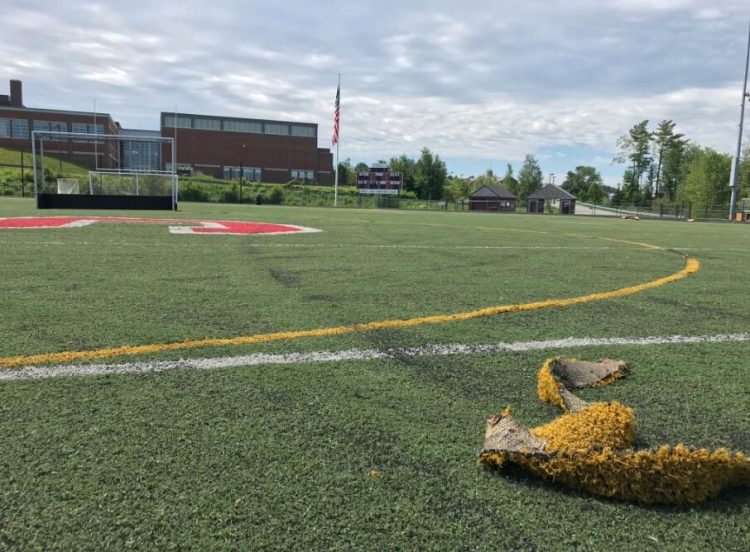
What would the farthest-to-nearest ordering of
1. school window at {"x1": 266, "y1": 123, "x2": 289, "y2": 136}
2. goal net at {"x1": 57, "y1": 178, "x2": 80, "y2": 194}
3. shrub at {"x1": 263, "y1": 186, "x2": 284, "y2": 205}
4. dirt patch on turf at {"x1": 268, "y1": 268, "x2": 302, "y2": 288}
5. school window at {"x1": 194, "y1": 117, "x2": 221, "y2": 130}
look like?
school window at {"x1": 266, "y1": 123, "x2": 289, "y2": 136} → school window at {"x1": 194, "y1": 117, "x2": 221, "y2": 130} → shrub at {"x1": 263, "y1": 186, "x2": 284, "y2": 205} → goal net at {"x1": 57, "y1": 178, "x2": 80, "y2": 194} → dirt patch on turf at {"x1": 268, "y1": 268, "x2": 302, "y2": 288}

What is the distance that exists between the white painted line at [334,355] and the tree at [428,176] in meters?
95.9

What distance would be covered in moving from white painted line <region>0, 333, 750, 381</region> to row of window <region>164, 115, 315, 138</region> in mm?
95991

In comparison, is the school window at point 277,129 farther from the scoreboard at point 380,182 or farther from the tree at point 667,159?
the tree at point 667,159

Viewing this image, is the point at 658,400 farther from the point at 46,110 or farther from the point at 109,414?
the point at 46,110

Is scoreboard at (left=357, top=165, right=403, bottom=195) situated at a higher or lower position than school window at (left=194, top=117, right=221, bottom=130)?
lower

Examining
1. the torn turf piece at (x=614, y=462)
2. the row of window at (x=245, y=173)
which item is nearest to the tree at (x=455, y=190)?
the row of window at (x=245, y=173)

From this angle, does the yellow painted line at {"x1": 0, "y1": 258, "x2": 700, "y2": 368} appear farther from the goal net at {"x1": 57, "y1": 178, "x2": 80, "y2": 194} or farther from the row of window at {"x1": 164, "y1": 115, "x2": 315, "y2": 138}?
the row of window at {"x1": 164, "y1": 115, "x2": 315, "y2": 138}

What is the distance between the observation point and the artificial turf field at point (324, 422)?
5.51ft

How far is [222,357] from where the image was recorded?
10.5ft

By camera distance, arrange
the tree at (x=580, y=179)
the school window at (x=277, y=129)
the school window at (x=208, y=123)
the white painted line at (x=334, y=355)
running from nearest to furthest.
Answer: the white painted line at (x=334, y=355) < the school window at (x=208, y=123) < the school window at (x=277, y=129) < the tree at (x=580, y=179)

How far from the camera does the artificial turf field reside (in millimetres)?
1681

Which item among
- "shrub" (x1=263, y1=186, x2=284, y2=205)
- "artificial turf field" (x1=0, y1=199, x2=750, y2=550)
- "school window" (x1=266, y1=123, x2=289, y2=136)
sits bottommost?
"artificial turf field" (x1=0, y1=199, x2=750, y2=550)

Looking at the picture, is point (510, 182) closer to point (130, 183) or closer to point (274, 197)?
point (274, 197)

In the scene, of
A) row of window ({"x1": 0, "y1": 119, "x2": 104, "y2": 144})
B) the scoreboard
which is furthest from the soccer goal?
row of window ({"x1": 0, "y1": 119, "x2": 104, "y2": 144})
